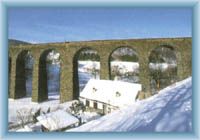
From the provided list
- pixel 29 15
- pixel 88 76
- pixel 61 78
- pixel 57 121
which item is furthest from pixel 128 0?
pixel 61 78

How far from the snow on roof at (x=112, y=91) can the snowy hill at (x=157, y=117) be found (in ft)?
2.28

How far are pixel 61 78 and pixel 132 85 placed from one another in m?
2.12

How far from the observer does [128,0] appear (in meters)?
4.23

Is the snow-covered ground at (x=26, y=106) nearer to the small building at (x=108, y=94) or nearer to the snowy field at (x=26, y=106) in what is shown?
the snowy field at (x=26, y=106)

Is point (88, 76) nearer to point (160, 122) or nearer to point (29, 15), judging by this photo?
point (29, 15)

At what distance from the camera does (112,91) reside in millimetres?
6133

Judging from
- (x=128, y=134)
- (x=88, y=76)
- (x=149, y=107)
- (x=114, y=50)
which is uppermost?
(x=114, y=50)

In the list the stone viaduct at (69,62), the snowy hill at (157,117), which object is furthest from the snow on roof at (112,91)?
the snowy hill at (157,117)

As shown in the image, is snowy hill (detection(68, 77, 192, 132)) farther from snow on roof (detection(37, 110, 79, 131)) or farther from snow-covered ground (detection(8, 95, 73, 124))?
snow-covered ground (detection(8, 95, 73, 124))

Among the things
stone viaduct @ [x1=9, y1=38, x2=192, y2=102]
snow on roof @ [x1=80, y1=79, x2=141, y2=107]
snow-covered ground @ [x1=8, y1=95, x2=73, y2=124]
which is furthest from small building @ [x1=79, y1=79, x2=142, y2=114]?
snow-covered ground @ [x1=8, y1=95, x2=73, y2=124]

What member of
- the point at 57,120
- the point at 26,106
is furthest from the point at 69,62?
the point at 57,120

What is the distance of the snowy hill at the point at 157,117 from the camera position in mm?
4062

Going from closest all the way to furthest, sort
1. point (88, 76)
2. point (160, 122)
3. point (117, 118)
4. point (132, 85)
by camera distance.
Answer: point (160, 122) < point (117, 118) < point (132, 85) < point (88, 76)

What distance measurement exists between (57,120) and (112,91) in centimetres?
152
